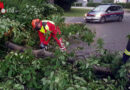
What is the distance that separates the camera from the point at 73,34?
103 inches

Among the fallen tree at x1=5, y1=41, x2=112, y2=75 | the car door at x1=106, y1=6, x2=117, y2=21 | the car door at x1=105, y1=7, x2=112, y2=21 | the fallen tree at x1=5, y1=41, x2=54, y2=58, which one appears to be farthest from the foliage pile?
the car door at x1=106, y1=6, x2=117, y2=21

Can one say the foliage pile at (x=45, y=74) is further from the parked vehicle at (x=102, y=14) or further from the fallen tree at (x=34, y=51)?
the parked vehicle at (x=102, y=14)

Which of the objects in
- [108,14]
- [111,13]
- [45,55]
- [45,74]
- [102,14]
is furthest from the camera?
[111,13]

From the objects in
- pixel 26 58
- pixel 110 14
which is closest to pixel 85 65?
pixel 26 58

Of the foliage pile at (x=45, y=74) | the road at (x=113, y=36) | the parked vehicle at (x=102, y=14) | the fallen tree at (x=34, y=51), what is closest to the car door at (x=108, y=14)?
the parked vehicle at (x=102, y=14)

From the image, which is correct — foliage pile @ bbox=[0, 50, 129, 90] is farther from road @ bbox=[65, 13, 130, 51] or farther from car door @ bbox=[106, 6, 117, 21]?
car door @ bbox=[106, 6, 117, 21]

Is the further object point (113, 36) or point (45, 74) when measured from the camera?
point (113, 36)

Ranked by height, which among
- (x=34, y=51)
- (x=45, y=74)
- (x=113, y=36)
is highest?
(x=34, y=51)

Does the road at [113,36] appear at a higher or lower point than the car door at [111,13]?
lower

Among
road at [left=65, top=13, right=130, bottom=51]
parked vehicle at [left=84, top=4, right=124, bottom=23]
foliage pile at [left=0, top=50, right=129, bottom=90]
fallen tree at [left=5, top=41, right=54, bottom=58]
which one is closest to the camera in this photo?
foliage pile at [left=0, top=50, right=129, bottom=90]

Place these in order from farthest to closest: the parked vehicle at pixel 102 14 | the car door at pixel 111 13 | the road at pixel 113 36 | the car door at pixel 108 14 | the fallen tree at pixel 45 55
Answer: the car door at pixel 111 13 < the car door at pixel 108 14 < the parked vehicle at pixel 102 14 < the road at pixel 113 36 < the fallen tree at pixel 45 55

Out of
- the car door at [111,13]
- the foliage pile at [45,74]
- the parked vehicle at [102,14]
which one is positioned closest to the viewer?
the foliage pile at [45,74]

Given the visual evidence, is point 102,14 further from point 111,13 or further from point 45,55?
point 45,55

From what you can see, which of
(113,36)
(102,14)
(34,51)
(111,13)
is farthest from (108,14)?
(34,51)
